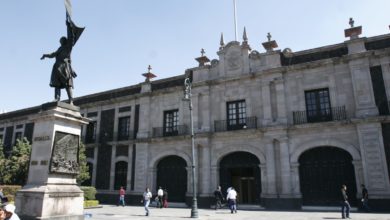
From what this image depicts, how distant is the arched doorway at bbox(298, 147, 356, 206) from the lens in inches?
698

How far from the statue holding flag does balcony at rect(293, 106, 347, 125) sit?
1402cm

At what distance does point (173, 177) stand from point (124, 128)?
6552 millimetres

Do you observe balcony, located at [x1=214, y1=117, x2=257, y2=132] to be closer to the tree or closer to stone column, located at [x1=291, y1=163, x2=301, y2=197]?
stone column, located at [x1=291, y1=163, x2=301, y2=197]

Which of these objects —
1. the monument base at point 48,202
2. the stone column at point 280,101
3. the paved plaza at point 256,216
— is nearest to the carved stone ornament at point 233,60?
the stone column at point 280,101

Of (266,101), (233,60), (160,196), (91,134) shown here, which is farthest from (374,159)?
(91,134)

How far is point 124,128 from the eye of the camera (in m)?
26.7

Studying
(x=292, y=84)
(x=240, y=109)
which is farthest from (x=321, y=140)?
(x=240, y=109)

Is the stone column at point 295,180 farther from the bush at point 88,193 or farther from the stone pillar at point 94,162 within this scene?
the stone pillar at point 94,162

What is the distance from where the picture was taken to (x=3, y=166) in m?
24.3

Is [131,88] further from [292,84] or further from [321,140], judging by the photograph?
[321,140]

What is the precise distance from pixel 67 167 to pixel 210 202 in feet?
44.2

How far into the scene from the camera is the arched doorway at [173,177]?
22922 mm

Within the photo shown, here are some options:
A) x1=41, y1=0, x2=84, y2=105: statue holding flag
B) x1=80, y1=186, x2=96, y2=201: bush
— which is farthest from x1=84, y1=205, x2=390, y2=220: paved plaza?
x1=41, y1=0, x2=84, y2=105: statue holding flag

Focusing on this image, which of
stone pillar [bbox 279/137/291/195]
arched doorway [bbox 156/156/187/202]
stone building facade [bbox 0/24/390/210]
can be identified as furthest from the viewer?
arched doorway [bbox 156/156/187/202]
